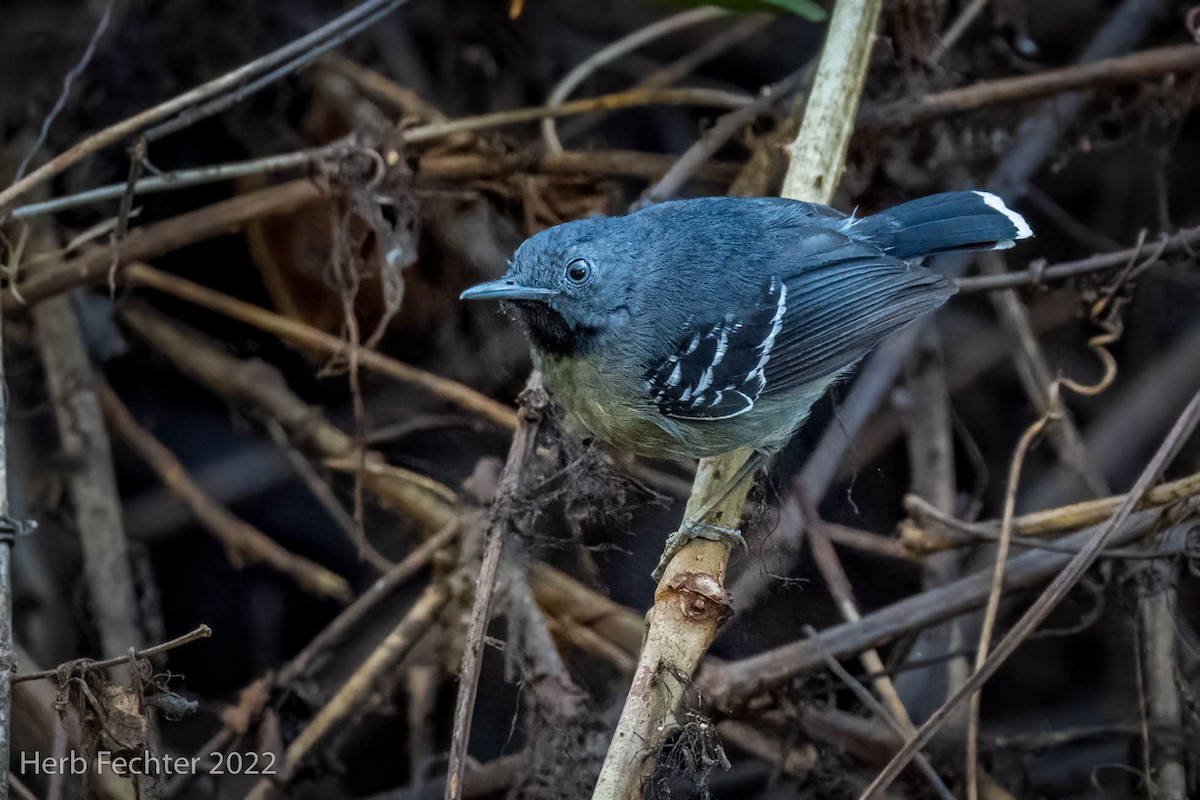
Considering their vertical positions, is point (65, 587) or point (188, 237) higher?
point (188, 237)

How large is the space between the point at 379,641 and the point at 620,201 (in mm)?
1805

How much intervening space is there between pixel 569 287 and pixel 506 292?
0.18 metres

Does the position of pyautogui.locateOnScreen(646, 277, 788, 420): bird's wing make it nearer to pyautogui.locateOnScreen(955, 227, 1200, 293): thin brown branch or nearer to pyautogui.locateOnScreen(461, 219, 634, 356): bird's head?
pyautogui.locateOnScreen(461, 219, 634, 356): bird's head

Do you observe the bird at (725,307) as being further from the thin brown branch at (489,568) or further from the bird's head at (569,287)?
→ the thin brown branch at (489,568)

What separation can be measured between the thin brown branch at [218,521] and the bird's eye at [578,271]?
1343 millimetres

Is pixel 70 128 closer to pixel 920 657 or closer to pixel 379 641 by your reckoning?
pixel 379 641

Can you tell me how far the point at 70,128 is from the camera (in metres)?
3.88

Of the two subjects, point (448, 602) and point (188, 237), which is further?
point (188, 237)

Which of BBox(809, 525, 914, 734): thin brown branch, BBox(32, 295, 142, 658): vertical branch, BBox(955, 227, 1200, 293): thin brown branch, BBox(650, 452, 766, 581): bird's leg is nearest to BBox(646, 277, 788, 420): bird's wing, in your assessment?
BBox(650, 452, 766, 581): bird's leg

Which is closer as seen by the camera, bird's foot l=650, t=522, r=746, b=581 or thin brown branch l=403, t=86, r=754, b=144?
bird's foot l=650, t=522, r=746, b=581

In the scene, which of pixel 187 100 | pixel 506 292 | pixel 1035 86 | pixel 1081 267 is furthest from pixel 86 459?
pixel 1035 86

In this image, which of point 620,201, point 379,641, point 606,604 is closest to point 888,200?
point 620,201

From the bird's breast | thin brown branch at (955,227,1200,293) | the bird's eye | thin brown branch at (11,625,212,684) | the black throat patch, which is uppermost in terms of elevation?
thin brown branch at (955,227,1200,293)

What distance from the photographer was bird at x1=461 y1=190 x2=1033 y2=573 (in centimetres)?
271
